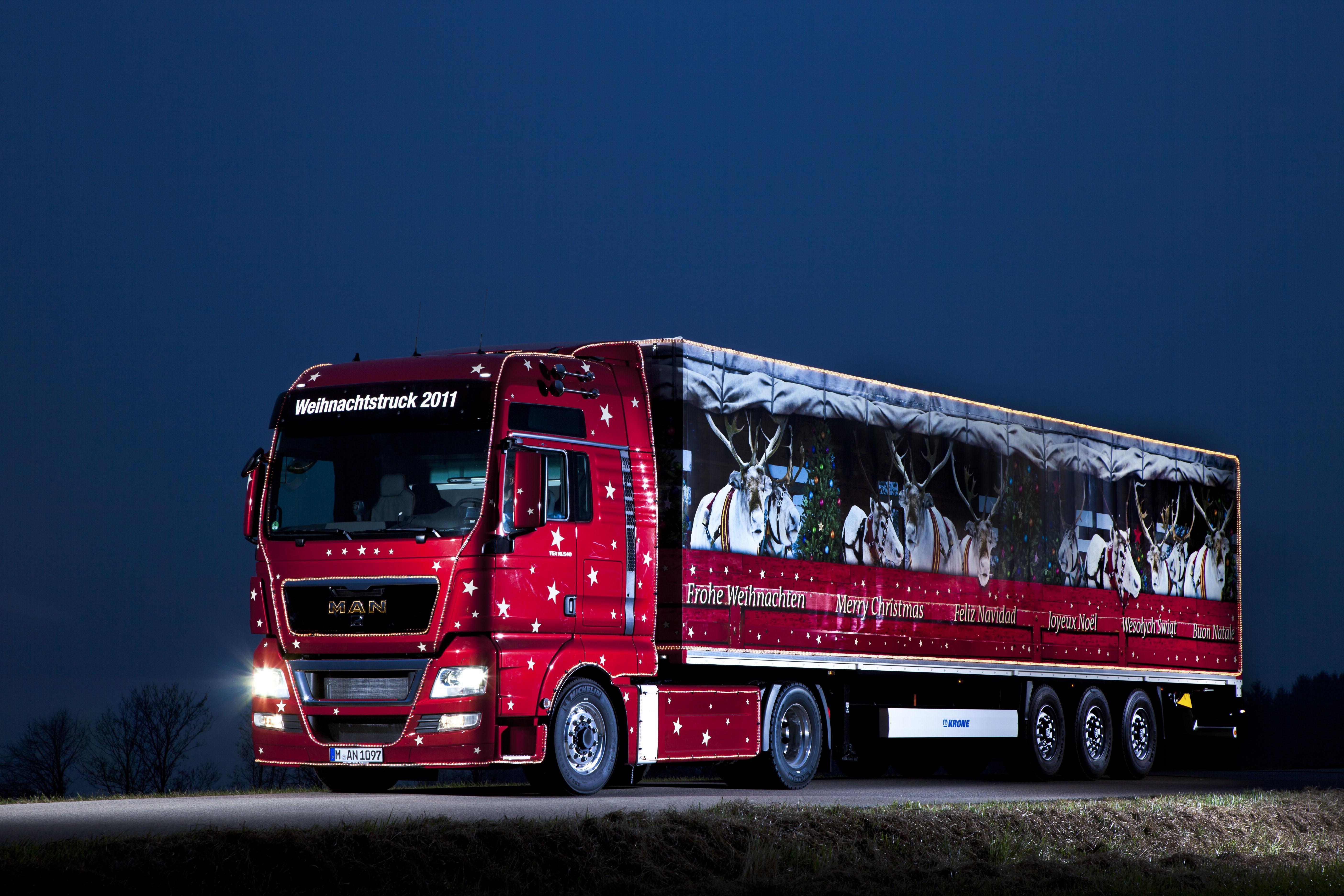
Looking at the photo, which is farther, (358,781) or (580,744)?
(358,781)

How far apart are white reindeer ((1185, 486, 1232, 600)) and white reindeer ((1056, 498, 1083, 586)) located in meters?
3.34

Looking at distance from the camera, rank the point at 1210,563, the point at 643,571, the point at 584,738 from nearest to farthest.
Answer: the point at 584,738
the point at 643,571
the point at 1210,563

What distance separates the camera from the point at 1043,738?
24203 millimetres

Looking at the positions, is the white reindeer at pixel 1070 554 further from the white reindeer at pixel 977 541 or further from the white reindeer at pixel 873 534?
the white reindeer at pixel 873 534

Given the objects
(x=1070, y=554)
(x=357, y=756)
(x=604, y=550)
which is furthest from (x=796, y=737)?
(x=1070, y=554)

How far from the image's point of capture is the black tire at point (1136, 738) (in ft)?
84.3

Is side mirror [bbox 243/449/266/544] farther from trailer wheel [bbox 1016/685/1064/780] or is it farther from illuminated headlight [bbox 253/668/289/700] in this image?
trailer wheel [bbox 1016/685/1064/780]

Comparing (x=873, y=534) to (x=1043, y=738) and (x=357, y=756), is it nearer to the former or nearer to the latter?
(x=1043, y=738)

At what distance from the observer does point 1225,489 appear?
1138 inches

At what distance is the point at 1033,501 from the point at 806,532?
563 cm

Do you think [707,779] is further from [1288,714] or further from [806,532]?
[1288,714]

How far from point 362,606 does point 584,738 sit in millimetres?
2474

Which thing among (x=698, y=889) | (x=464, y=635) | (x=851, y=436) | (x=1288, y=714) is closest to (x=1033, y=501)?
(x=851, y=436)

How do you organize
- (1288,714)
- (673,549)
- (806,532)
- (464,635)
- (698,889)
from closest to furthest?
(698,889)
(464,635)
(673,549)
(806,532)
(1288,714)
